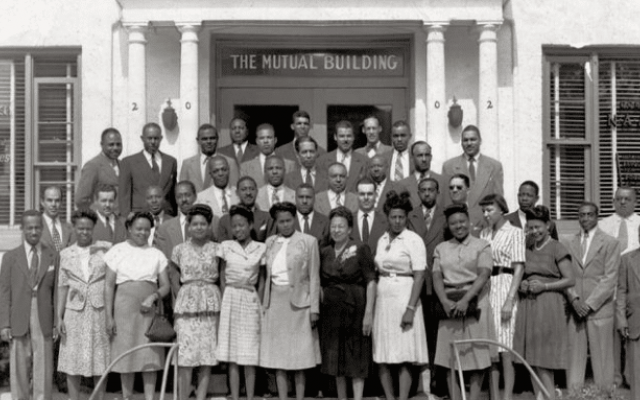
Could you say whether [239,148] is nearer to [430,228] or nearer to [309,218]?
[309,218]

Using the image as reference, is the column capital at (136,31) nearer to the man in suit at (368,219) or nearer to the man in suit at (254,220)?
the man in suit at (254,220)

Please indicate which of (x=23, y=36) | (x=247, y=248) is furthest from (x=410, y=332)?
(x=23, y=36)

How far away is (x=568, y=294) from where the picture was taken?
32.4 feet

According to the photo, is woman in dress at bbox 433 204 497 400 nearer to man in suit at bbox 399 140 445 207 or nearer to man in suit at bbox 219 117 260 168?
man in suit at bbox 399 140 445 207

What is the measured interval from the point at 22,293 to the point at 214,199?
191 cm

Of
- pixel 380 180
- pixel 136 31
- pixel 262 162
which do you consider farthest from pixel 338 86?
pixel 380 180

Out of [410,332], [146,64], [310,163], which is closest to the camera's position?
[410,332]

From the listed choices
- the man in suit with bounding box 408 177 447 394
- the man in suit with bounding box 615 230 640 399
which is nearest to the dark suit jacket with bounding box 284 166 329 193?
the man in suit with bounding box 408 177 447 394

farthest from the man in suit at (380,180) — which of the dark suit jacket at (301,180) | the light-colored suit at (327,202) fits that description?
the dark suit jacket at (301,180)

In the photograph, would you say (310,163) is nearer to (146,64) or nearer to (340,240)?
(340,240)

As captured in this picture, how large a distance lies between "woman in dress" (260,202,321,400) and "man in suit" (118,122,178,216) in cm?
159

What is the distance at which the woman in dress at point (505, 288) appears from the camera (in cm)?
953

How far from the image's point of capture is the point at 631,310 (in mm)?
9969

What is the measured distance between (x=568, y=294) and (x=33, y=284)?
4.73 m
